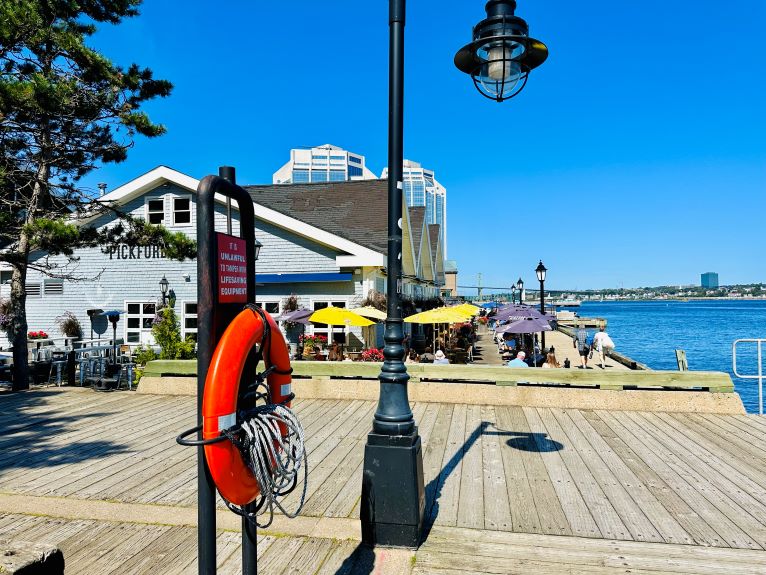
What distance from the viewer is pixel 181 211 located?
18094mm

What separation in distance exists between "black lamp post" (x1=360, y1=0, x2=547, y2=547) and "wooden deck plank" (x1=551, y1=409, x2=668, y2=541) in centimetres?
190

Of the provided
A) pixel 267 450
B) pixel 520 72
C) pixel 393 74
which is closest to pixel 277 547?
pixel 267 450

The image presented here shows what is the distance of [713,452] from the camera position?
6.33 metres

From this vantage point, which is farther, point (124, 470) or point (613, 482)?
point (124, 470)

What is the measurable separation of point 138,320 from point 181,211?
4.37 meters

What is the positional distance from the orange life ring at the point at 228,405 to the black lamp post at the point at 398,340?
1460mm

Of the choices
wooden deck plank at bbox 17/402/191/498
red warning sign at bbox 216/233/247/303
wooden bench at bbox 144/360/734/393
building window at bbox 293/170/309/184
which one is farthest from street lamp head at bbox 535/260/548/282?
building window at bbox 293/170/309/184

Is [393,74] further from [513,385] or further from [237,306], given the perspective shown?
[513,385]

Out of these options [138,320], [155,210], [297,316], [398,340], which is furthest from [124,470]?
[155,210]

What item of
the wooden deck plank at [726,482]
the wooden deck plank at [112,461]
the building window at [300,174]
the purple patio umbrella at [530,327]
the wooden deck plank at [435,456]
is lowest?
the wooden deck plank at [112,461]

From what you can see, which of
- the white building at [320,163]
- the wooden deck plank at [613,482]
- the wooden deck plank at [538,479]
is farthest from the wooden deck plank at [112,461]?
the white building at [320,163]

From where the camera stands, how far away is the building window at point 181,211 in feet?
59.4

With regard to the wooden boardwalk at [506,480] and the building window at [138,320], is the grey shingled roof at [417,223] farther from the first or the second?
the wooden boardwalk at [506,480]

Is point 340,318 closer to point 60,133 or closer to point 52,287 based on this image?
point 60,133
